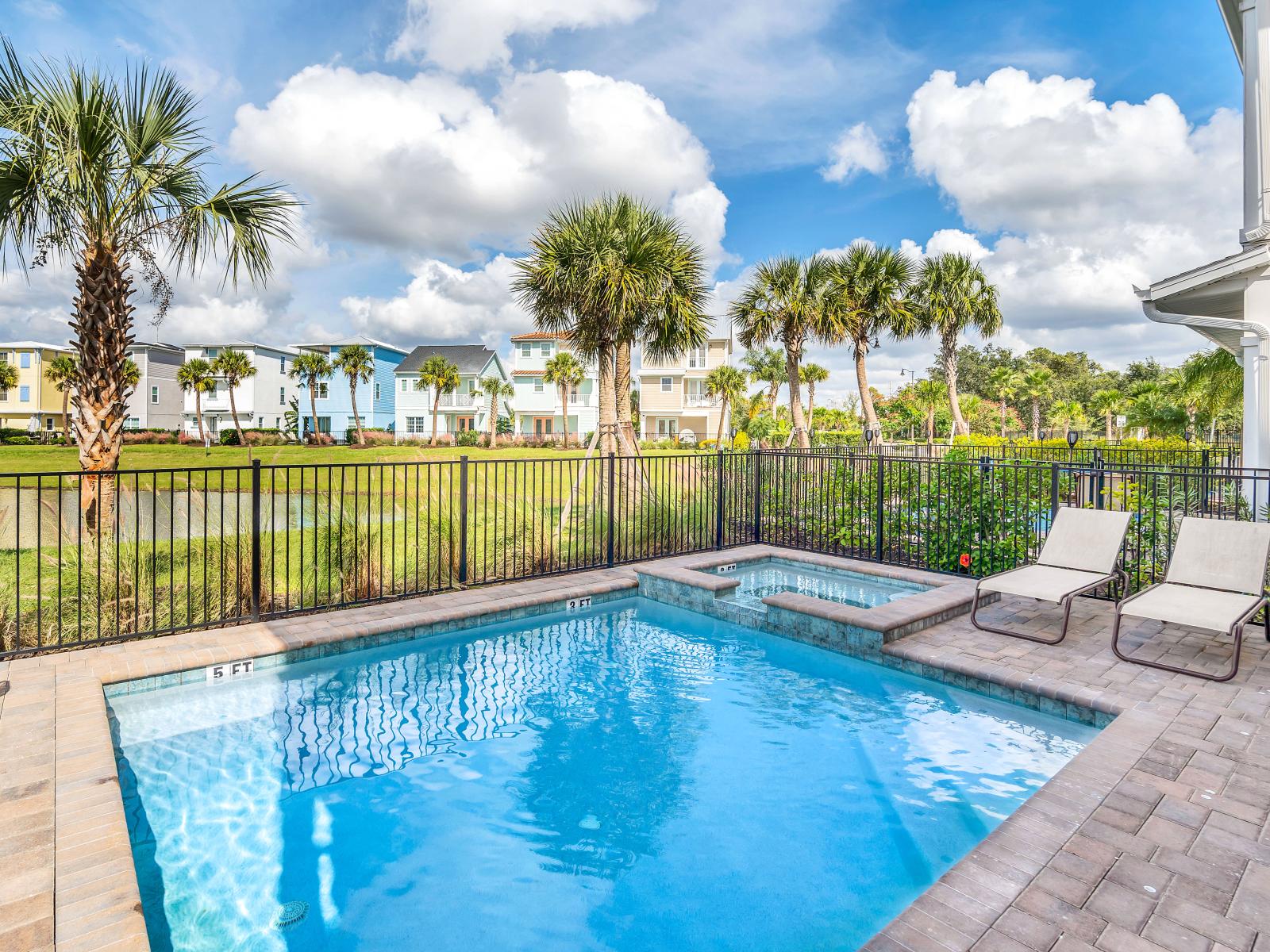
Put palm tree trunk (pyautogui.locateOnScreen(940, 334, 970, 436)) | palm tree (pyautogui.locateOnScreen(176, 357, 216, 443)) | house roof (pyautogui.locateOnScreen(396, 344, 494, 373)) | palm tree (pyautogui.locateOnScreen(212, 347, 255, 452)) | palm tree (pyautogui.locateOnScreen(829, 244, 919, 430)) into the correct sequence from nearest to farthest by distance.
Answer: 1. palm tree (pyautogui.locateOnScreen(829, 244, 919, 430))
2. palm tree trunk (pyautogui.locateOnScreen(940, 334, 970, 436))
3. palm tree (pyautogui.locateOnScreen(176, 357, 216, 443))
4. palm tree (pyautogui.locateOnScreen(212, 347, 255, 452))
5. house roof (pyautogui.locateOnScreen(396, 344, 494, 373))

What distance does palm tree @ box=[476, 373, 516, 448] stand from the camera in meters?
43.1

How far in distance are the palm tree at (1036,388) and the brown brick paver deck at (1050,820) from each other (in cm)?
3606

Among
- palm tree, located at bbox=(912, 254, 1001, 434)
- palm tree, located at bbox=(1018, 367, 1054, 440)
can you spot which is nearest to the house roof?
palm tree, located at bbox=(912, 254, 1001, 434)

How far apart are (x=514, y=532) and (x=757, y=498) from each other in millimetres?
3447

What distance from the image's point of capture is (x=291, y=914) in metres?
2.40

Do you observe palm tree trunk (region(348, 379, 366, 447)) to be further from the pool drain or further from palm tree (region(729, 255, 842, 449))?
the pool drain

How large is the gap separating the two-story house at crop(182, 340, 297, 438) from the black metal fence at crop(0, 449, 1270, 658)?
37465 millimetres

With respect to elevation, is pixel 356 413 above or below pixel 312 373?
below

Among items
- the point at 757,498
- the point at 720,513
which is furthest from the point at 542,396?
the point at 720,513

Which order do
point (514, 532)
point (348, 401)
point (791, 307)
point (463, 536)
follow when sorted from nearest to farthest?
point (463, 536), point (514, 532), point (791, 307), point (348, 401)

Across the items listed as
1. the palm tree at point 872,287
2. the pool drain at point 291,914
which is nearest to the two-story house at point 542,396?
the palm tree at point 872,287

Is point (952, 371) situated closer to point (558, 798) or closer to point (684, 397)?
point (684, 397)

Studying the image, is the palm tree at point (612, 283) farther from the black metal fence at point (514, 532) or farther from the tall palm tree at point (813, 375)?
the tall palm tree at point (813, 375)

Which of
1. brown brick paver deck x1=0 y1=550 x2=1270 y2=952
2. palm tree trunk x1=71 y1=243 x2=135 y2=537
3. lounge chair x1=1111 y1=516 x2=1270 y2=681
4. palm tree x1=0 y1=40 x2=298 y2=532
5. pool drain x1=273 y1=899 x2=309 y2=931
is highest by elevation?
palm tree x1=0 y1=40 x2=298 y2=532
